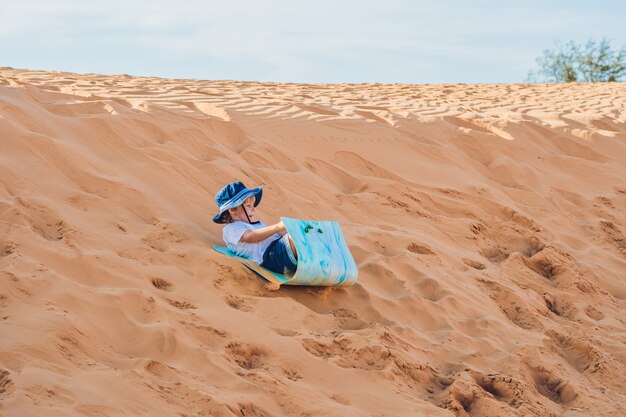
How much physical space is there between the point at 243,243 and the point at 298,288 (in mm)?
390

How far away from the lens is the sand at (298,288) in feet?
12.4

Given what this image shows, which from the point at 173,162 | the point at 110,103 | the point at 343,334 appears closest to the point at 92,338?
the point at 343,334

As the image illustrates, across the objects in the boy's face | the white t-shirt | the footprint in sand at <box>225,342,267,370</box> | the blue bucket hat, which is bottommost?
the footprint in sand at <box>225,342,267,370</box>

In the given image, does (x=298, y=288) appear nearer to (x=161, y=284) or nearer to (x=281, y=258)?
(x=281, y=258)

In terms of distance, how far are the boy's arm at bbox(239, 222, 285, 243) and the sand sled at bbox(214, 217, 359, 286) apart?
0.19 feet

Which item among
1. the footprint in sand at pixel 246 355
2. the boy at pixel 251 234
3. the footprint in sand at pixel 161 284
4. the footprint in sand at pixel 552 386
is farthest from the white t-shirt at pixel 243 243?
the footprint in sand at pixel 552 386

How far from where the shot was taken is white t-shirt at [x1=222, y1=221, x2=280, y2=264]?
504 cm

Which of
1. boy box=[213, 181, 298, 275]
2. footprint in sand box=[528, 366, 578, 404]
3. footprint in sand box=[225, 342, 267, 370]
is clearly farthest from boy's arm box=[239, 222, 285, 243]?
footprint in sand box=[528, 366, 578, 404]

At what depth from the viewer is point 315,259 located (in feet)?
16.1

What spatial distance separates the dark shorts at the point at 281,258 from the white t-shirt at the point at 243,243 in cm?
5

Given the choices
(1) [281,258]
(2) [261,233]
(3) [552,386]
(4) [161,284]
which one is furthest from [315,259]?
(3) [552,386]

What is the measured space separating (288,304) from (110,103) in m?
2.77

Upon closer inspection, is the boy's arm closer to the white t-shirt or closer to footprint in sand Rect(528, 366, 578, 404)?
the white t-shirt

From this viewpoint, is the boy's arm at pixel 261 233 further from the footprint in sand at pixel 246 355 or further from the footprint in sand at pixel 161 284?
the footprint in sand at pixel 246 355
